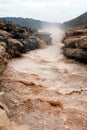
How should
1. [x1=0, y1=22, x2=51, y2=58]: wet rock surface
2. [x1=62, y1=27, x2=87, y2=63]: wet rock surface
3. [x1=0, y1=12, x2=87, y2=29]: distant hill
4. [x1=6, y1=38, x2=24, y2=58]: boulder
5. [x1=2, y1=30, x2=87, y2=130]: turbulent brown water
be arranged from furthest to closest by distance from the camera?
[x1=0, y1=12, x2=87, y2=29]: distant hill < [x1=0, y1=22, x2=51, y2=58]: wet rock surface < [x1=6, y1=38, x2=24, y2=58]: boulder < [x1=62, y1=27, x2=87, y2=63]: wet rock surface < [x1=2, y1=30, x2=87, y2=130]: turbulent brown water

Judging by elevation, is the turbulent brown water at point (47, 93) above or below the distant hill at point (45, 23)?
below

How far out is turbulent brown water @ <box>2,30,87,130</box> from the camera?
13.9 m

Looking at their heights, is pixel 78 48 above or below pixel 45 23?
above

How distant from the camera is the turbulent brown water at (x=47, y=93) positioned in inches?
545

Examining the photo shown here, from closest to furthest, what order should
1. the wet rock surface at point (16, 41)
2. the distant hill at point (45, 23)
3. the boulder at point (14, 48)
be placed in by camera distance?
the boulder at point (14, 48)
the wet rock surface at point (16, 41)
the distant hill at point (45, 23)

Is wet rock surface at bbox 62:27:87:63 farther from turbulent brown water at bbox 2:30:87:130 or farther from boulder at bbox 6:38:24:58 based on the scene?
boulder at bbox 6:38:24:58

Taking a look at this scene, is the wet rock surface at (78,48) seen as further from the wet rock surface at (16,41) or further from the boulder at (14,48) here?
the wet rock surface at (16,41)

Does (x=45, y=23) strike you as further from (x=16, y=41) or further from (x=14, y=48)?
(x=14, y=48)

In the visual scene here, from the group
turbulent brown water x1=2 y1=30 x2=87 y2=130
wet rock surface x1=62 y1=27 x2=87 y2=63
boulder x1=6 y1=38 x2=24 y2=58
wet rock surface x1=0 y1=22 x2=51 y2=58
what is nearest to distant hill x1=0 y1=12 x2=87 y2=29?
wet rock surface x1=0 y1=22 x2=51 y2=58

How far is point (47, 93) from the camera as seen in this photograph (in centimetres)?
1820

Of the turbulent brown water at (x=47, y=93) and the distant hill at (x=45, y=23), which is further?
the distant hill at (x=45, y=23)

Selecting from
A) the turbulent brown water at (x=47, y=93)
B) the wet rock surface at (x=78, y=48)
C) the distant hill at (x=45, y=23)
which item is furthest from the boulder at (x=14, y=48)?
the distant hill at (x=45, y=23)

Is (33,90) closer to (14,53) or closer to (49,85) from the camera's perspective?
(49,85)

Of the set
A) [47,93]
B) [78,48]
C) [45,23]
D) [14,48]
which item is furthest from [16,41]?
[45,23]
